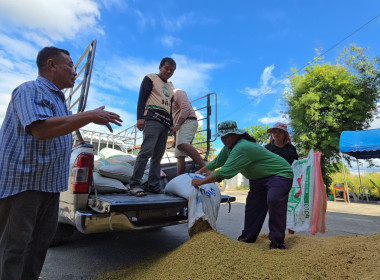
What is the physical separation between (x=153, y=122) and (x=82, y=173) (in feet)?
3.47

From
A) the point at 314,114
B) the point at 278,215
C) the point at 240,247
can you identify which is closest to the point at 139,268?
the point at 240,247

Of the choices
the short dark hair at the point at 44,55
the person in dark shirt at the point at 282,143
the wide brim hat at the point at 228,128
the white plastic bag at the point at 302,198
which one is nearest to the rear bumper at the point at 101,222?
the short dark hair at the point at 44,55

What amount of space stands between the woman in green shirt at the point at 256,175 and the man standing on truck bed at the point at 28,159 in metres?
1.45

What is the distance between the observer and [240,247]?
206 cm

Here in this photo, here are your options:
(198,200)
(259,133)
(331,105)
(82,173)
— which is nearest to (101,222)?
(82,173)

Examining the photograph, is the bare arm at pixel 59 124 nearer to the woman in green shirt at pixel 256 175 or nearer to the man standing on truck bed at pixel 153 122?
the woman in green shirt at pixel 256 175

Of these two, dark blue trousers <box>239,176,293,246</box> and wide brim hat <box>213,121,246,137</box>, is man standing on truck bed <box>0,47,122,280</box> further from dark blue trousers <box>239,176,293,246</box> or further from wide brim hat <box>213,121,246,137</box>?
dark blue trousers <box>239,176,293,246</box>

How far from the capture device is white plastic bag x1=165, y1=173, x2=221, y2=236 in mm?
2416

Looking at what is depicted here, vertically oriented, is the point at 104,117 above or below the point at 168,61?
below

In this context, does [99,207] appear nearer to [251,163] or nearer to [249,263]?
[249,263]

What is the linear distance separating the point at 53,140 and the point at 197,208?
4.91ft

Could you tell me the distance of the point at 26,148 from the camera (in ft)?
4.56

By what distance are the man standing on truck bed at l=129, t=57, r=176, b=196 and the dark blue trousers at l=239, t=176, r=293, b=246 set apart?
1.21 m

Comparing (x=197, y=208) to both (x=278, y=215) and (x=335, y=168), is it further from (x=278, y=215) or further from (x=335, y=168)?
(x=335, y=168)
